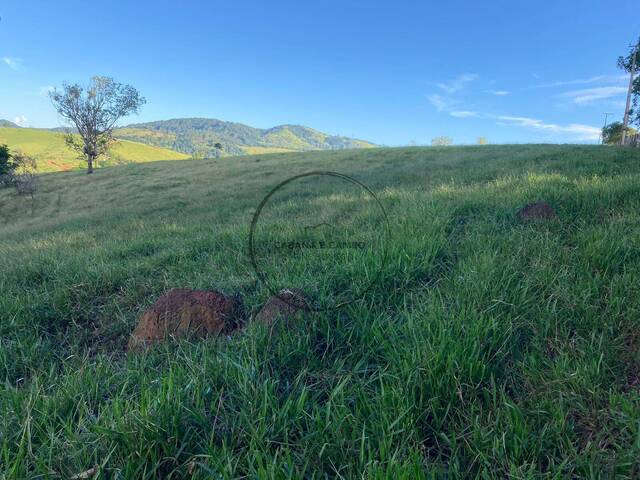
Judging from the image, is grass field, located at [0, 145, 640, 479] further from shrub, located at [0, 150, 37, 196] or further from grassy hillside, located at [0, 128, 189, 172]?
grassy hillside, located at [0, 128, 189, 172]

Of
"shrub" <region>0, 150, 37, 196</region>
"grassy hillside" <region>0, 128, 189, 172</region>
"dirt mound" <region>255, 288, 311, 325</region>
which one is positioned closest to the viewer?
"dirt mound" <region>255, 288, 311, 325</region>

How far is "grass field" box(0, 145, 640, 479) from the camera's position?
1.46 m

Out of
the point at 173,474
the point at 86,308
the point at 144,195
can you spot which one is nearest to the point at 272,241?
the point at 86,308

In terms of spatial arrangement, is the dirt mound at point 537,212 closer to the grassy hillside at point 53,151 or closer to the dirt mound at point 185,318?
the dirt mound at point 185,318

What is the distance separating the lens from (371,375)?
1981 mm

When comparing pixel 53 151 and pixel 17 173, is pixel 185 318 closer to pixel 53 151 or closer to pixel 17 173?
pixel 17 173

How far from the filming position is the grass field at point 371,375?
1.46 meters

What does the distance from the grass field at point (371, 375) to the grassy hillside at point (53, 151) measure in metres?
93.1

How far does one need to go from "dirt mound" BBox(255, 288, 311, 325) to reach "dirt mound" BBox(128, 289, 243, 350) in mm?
265

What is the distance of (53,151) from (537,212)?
137211mm
